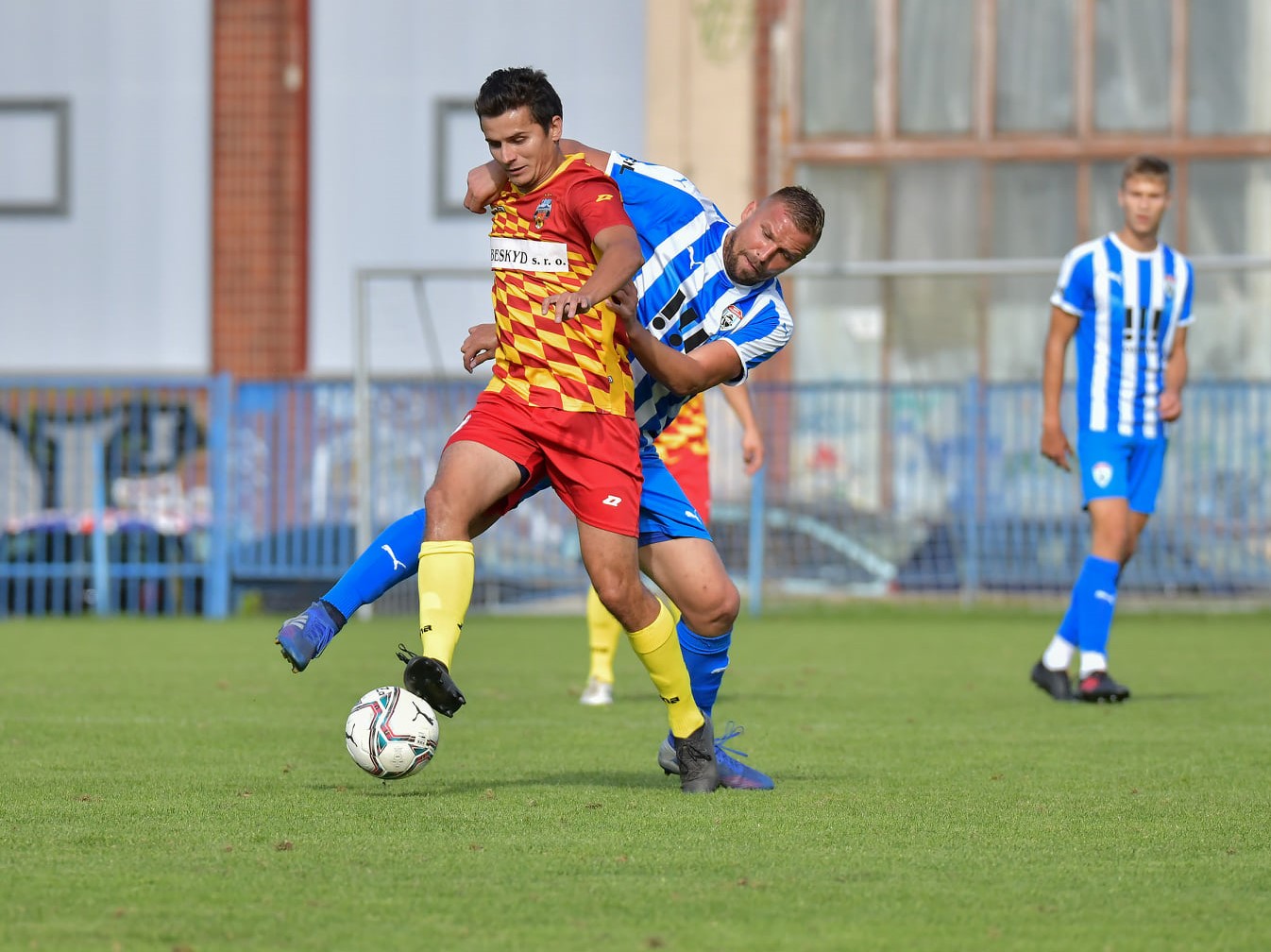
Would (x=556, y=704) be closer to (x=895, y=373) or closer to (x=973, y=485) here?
(x=973, y=485)

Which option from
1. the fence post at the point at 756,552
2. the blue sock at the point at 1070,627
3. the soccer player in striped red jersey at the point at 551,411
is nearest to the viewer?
the soccer player in striped red jersey at the point at 551,411

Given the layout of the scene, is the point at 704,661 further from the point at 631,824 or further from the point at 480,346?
the point at 480,346

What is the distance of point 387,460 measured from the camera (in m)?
15.8

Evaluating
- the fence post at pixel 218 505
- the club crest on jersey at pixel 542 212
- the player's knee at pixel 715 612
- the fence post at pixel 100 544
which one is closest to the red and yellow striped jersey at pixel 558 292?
the club crest on jersey at pixel 542 212

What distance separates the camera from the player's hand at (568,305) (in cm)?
497

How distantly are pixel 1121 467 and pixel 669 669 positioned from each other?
12.0ft

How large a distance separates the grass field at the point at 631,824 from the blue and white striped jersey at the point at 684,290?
127 centimetres

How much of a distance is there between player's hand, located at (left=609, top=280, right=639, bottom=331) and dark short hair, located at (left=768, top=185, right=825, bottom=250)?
21.0 inches

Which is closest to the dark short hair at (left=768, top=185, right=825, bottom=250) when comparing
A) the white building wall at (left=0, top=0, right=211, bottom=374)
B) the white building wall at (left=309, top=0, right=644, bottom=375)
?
the white building wall at (left=309, top=0, right=644, bottom=375)

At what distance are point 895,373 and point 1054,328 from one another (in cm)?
1324

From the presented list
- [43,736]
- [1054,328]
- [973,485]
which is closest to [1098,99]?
[973,485]

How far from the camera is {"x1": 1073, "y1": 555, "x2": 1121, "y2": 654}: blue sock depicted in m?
8.40

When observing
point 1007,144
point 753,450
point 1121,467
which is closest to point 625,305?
point 753,450

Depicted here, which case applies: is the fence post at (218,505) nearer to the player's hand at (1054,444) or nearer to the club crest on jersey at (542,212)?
the player's hand at (1054,444)
